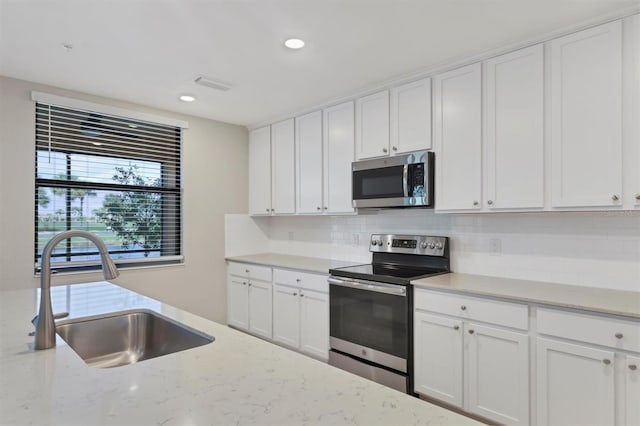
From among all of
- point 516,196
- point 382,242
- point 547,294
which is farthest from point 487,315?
point 382,242

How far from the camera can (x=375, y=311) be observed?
274 centimetres

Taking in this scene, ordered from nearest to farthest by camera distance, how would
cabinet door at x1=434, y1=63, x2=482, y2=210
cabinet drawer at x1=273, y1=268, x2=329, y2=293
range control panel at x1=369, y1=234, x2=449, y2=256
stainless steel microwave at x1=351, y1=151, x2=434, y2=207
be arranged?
cabinet door at x1=434, y1=63, x2=482, y2=210 → stainless steel microwave at x1=351, y1=151, x2=434, y2=207 → range control panel at x1=369, y1=234, x2=449, y2=256 → cabinet drawer at x1=273, y1=268, x2=329, y2=293

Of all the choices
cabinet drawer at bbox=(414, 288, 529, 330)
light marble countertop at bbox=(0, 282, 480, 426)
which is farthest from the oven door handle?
light marble countertop at bbox=(0, 282, 480, 426)

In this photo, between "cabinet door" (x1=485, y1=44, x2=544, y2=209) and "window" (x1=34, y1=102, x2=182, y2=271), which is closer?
"cabinet door" (x1=485, y1=44, x2=544, y2=209)

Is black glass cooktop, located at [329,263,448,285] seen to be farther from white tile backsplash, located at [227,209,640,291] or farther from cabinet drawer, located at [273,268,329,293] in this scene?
white tile backsplash, located at [227,209,640,291]

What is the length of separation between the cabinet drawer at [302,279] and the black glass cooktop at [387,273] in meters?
0.17

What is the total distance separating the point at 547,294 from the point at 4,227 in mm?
3662

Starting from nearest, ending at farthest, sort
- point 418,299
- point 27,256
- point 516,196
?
point 516,196
point 418,299
point 27,256

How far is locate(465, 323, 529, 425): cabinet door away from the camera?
6.79 feet

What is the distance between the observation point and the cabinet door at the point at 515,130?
2.27 m

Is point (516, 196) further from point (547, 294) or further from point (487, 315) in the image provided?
point (487, 315)

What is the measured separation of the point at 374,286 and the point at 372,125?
1304 mm

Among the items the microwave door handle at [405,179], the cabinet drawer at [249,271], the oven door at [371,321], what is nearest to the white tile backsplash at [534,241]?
the microwave door handle at [405,179]

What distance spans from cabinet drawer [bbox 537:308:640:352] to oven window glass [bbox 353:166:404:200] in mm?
1274
